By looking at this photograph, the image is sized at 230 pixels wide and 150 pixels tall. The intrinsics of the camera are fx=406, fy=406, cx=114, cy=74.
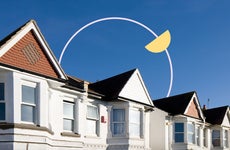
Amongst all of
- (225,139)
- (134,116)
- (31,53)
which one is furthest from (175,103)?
(31,53)

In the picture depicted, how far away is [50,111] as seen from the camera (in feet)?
66.7

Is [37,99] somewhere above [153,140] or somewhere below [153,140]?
above

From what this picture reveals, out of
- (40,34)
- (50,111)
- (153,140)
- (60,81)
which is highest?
(40,34)

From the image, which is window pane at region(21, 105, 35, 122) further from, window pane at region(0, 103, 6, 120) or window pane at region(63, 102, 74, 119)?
window pane at region(63, 102, 74, 119)

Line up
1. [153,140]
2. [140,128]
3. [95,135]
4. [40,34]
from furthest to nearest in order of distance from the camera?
[153,140] → [140,128] → [95,135] → [40,34]

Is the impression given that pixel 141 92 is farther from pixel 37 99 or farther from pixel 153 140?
pixel 37 99

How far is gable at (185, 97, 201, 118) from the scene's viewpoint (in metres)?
32.6

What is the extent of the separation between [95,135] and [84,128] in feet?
4.71

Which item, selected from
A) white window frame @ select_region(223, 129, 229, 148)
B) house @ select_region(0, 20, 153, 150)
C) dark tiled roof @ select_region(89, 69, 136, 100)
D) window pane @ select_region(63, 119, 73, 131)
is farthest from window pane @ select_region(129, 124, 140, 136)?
white window frame @ select_region(223, 129, 229, 148)

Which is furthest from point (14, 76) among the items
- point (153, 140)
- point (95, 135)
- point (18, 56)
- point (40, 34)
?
point (153, 140)

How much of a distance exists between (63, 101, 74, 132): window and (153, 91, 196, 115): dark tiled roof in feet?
38.2

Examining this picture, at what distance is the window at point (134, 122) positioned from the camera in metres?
25.2

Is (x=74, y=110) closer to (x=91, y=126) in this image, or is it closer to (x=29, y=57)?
(x=91, y=126)

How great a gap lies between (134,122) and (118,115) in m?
1.12
